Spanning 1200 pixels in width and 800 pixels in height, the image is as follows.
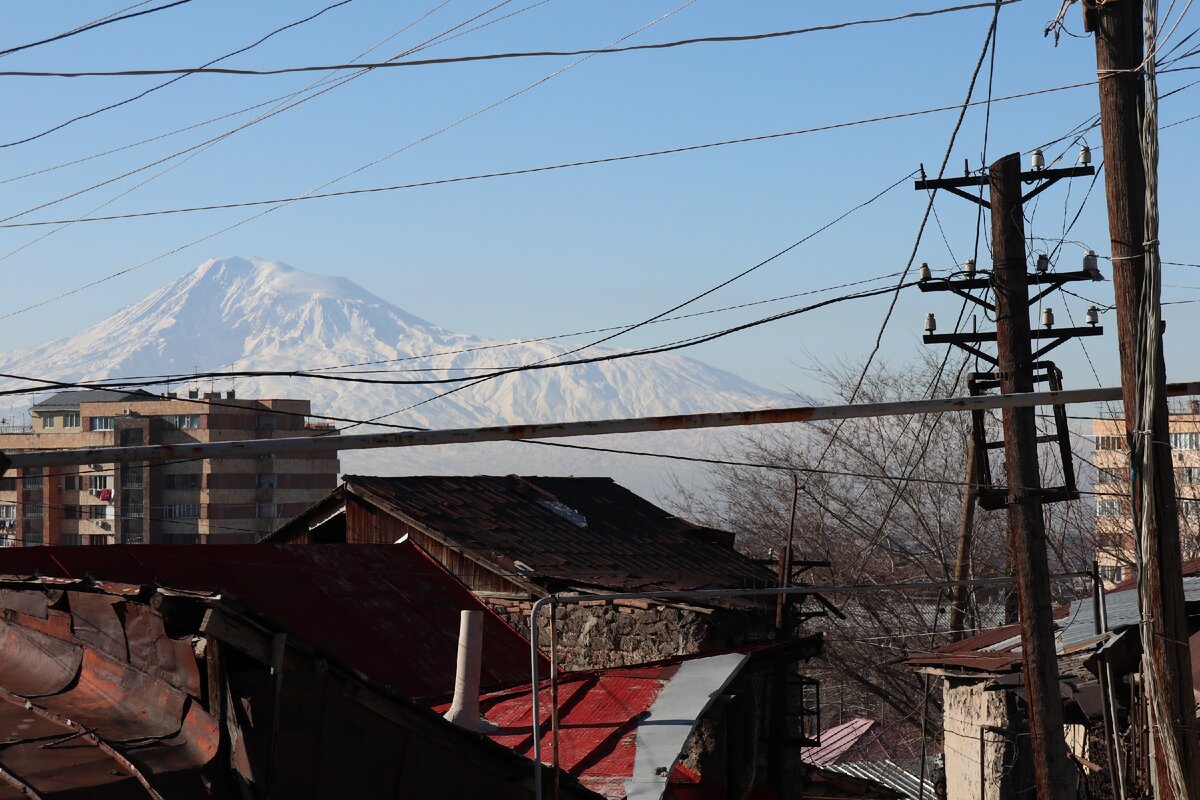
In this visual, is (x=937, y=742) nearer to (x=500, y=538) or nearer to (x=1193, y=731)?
(x=500, y=538)

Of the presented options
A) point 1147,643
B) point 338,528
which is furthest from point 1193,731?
point 338,528

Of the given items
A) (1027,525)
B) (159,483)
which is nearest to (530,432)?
(1027,525)

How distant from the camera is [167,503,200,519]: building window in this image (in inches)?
3841

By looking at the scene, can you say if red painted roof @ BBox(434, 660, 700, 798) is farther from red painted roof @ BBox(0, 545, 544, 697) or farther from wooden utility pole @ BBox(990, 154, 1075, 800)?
wooden utility pole @ BBox(990, 154, 1075, 800)

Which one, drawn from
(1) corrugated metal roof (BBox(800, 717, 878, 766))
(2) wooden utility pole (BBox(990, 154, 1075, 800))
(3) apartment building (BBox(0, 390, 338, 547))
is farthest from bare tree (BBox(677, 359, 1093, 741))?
(3) apartment building (BBox(0, 390, 338, 547))

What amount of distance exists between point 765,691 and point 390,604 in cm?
559

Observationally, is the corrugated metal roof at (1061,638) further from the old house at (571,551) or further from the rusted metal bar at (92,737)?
the rusted metal bar at (92,737)

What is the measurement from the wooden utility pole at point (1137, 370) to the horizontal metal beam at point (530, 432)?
417 millimetres

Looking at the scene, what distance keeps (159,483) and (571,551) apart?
80.8 metres

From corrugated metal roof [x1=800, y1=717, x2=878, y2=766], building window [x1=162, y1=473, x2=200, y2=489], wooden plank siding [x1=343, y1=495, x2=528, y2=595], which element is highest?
building window [x1=162, y1=473, x2=200, y2=489]

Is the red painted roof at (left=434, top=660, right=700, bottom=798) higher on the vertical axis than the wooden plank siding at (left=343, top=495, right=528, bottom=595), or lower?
lower

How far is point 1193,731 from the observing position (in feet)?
27.7

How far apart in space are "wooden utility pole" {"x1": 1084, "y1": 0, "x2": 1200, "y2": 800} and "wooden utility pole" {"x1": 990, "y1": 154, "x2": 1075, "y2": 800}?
179 inches

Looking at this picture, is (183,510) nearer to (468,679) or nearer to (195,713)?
(468,679)
